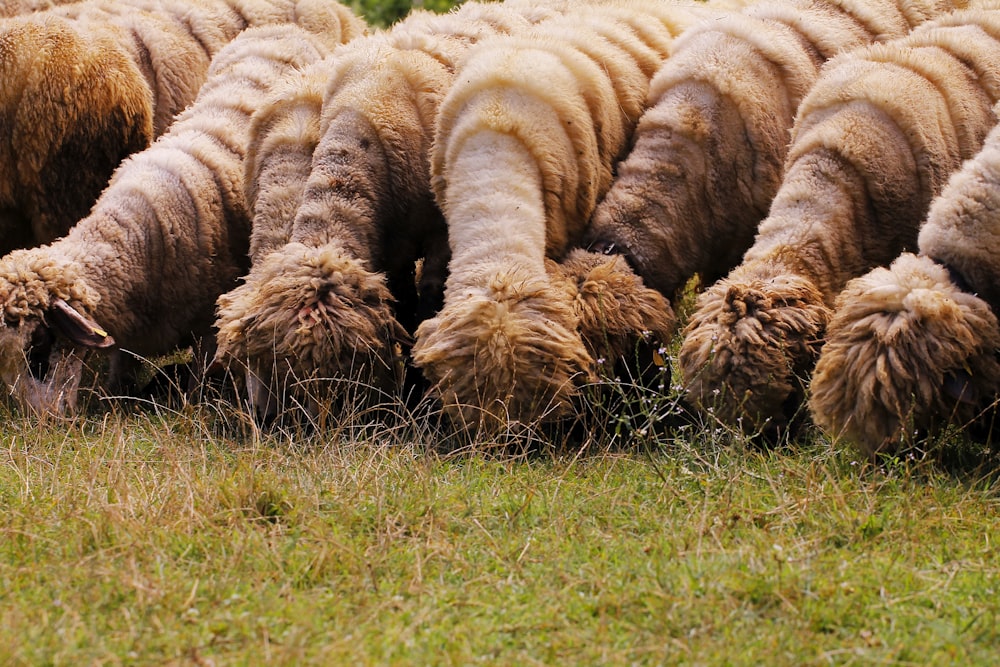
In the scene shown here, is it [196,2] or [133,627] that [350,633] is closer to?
[133,627]

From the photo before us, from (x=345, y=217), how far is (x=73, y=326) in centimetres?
151

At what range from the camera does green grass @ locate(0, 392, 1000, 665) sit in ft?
13.3

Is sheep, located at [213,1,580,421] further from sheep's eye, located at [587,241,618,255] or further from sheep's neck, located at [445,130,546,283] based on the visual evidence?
sheep's eye, located at [587,241,618,255]

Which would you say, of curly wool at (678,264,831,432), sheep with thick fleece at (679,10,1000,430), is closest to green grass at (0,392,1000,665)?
curly wool at (678,264,831,432)

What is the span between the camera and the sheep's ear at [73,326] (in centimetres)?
701

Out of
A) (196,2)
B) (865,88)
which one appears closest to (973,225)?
(865,88)

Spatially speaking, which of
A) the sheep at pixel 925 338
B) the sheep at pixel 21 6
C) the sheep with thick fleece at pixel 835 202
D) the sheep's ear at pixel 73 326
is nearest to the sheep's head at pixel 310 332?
the sheep's ear at pixel 73 326

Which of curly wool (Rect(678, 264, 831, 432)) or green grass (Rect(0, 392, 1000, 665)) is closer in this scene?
green grass (Rect(0, 392, 1000, 665))

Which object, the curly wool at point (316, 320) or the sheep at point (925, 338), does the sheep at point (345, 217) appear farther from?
the sheep at point (925, 338)

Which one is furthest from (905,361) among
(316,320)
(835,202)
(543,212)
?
(316,320)

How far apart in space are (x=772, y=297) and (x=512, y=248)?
1219mm

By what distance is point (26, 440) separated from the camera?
21.2 ft

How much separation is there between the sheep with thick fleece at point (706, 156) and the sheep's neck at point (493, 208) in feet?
1.67

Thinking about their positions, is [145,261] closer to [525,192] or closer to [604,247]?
[525,192]
